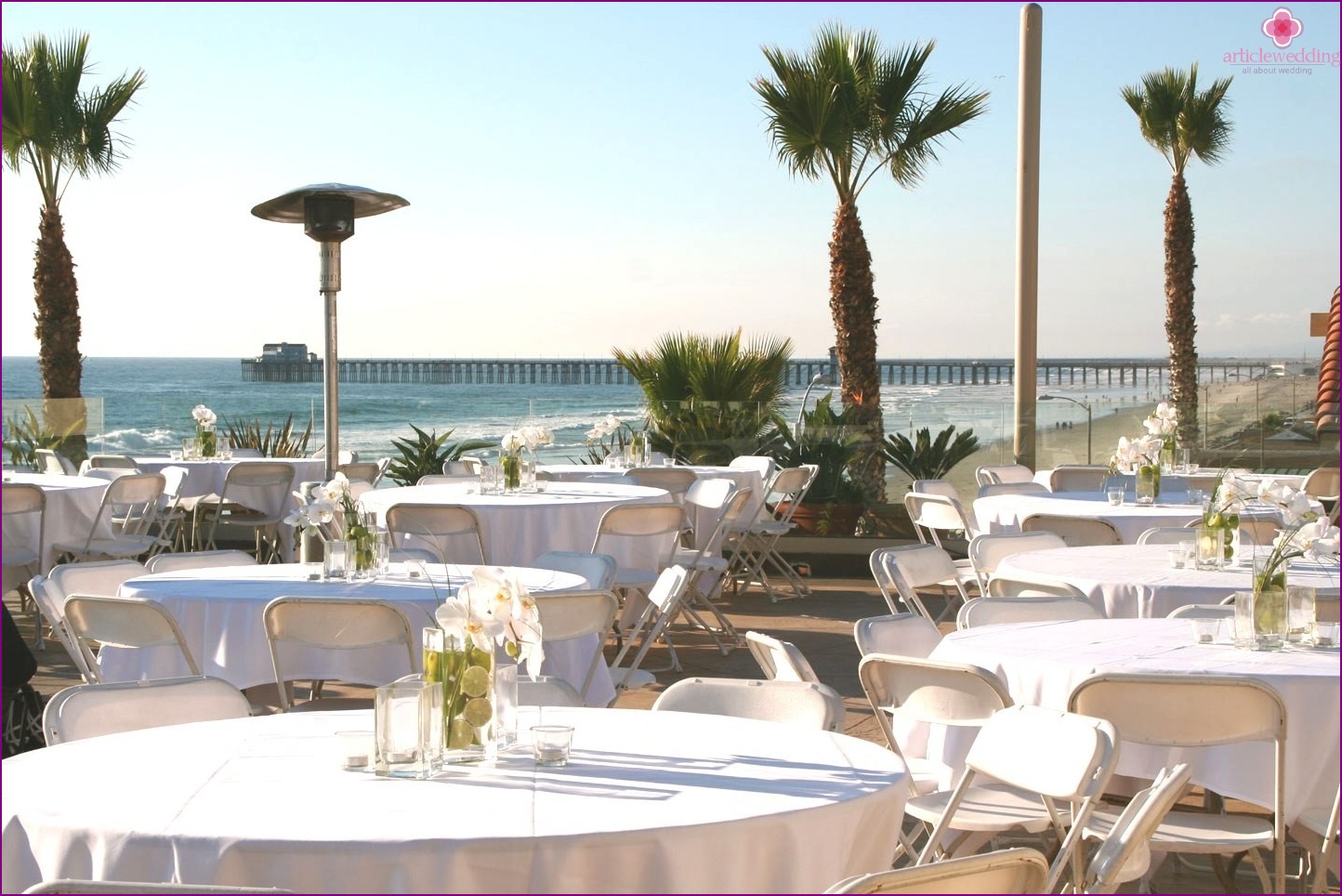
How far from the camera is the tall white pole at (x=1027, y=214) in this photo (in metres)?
11.8

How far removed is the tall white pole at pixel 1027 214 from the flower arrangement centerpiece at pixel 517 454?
4.93m

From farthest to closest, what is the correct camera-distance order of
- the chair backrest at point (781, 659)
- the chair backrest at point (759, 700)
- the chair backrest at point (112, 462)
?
the chair backrest at point (112, 462) < the chair backrest at point (781, 659) < the chair backrest at point (759, 700)

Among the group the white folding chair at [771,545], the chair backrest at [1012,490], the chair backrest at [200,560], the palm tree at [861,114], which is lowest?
the white folding chair at [771,545]

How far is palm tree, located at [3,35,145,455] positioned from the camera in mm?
14289

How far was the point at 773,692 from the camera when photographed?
3.35 metres

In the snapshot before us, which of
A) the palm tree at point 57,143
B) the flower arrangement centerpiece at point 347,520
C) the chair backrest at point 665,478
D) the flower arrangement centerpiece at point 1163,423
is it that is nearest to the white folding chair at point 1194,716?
the flower arrangement centerpiece at point 347,520

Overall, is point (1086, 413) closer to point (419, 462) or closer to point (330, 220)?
point (419, 462)

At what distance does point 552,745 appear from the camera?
2748 mm

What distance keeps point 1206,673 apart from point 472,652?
1.85 m

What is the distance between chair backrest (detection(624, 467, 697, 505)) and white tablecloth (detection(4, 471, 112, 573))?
3.25 metres

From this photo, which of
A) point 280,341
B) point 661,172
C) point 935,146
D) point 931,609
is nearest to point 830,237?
point 935,146

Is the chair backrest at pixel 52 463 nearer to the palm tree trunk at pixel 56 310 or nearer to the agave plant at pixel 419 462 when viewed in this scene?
the agave plant at pixel 419 462

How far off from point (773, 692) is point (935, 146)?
31.6ft

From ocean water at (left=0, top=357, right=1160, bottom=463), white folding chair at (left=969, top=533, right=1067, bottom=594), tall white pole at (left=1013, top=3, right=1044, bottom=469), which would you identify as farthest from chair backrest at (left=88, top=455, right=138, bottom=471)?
white folding chair at (left=969, top=533, right=1067, bottom=594)
